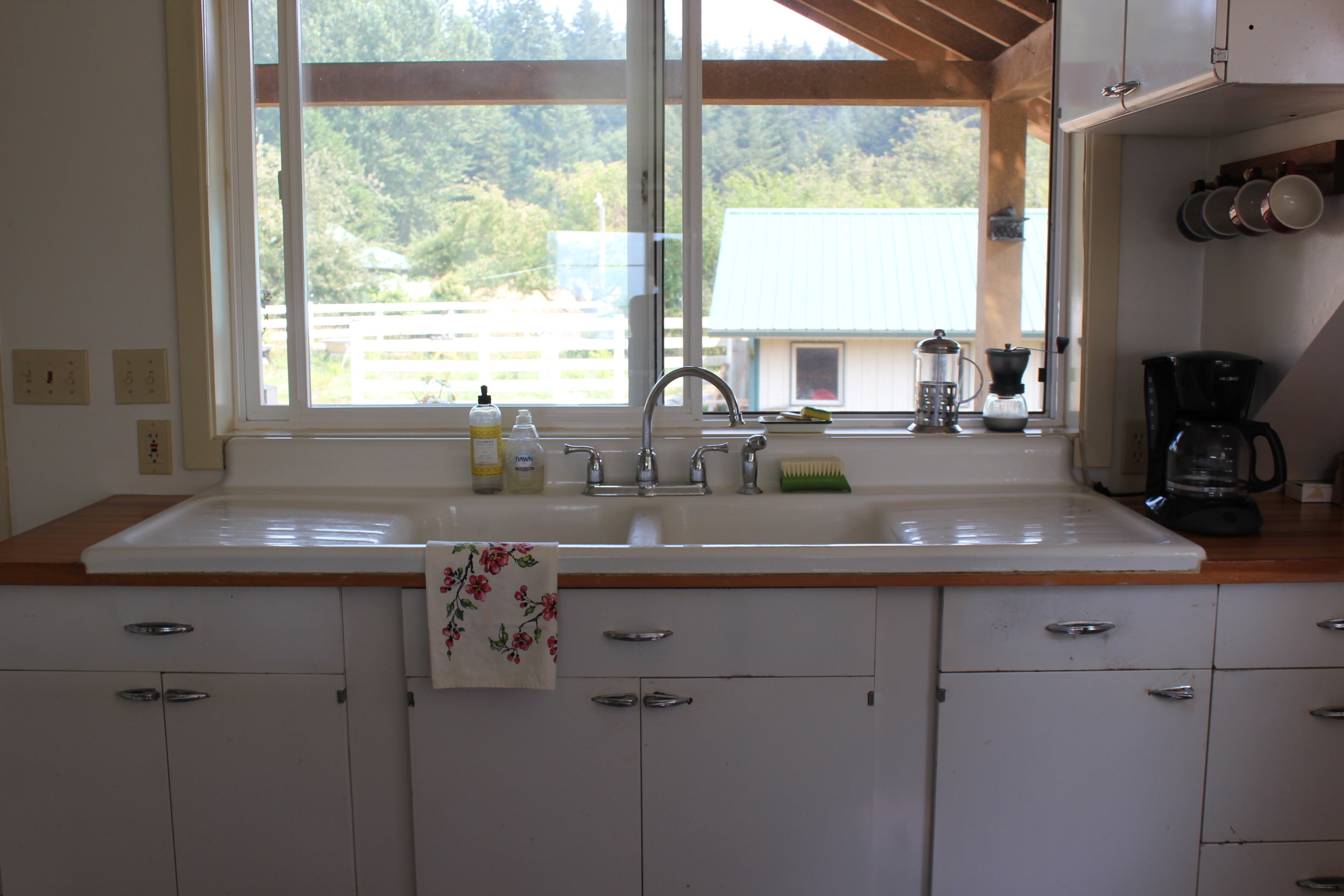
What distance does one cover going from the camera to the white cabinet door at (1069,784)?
1659 mm

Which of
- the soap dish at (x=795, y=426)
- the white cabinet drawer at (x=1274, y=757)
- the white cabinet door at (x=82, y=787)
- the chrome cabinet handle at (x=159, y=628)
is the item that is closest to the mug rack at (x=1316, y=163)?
the white cabinet drawer at (x=1274, y=757)

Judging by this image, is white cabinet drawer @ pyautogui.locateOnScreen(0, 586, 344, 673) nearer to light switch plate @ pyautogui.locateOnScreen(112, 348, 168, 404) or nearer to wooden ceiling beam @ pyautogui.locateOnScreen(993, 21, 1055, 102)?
light switch plate @ pyautogui.locateOnScreen(112, 348, 168, 404)

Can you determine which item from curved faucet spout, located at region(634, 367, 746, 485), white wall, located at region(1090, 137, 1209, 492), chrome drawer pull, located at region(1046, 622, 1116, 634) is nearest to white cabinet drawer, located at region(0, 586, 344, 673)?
curved faucet spout, located at region(634, 367, 746, 485)

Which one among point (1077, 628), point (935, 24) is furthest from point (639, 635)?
point (935, 24)

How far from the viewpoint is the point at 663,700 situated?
1.64 m

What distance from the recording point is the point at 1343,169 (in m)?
1.70

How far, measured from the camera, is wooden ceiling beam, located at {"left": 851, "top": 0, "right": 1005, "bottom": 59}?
219cm

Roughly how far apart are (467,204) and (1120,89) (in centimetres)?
136

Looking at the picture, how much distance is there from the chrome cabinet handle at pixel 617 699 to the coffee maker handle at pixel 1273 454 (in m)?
1.22

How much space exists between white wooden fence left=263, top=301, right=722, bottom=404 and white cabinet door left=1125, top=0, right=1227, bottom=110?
105 cm

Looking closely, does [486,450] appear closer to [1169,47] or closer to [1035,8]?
[1169,47]

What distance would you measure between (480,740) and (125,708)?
63 cm

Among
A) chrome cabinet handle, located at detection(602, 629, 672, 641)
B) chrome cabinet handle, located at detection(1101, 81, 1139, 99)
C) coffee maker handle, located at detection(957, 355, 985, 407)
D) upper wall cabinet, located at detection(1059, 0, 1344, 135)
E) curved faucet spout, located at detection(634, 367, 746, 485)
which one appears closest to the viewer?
upper wall cabinet, located at detection(1059, 0, 1344, 135)

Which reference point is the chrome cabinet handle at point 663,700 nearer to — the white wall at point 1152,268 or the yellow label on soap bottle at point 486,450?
the yellow label on soap bottle at point 486,450
